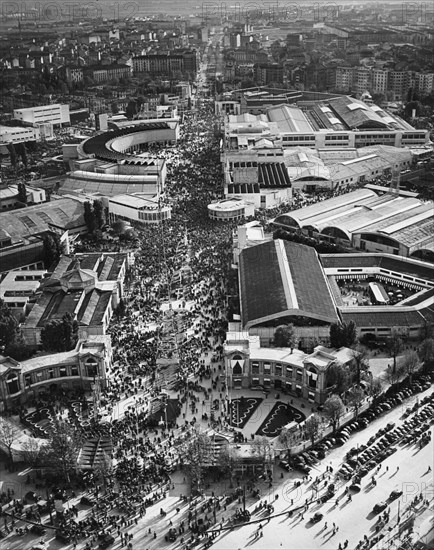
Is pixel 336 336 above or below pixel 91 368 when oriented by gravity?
above

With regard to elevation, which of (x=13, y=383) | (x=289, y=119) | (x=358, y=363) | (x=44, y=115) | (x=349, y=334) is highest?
(x=44, y=115)

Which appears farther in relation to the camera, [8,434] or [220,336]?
[220,336]

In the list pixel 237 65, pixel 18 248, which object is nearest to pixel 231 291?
pixel 18 248

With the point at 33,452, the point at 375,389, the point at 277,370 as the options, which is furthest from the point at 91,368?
the point at 375,389

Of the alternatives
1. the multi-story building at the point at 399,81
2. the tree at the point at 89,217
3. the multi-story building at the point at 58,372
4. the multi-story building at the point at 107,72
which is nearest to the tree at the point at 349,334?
the multi-story building at the point at 58,372

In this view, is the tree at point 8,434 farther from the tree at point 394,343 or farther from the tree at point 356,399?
the tree at point 394,343

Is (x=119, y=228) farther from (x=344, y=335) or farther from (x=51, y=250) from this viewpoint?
(x=344, y=335)

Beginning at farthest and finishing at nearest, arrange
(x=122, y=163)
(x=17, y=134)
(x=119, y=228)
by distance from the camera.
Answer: (x=17, y=134) → (x=122, y=163) → (x=119, y=228)

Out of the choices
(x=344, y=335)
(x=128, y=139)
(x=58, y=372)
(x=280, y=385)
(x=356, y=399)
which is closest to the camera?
A: (x=356, y=399)

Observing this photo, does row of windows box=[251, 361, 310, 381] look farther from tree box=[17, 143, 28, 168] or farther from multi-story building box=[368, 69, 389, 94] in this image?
multi-story building box=[368, 69, 389, 94]
